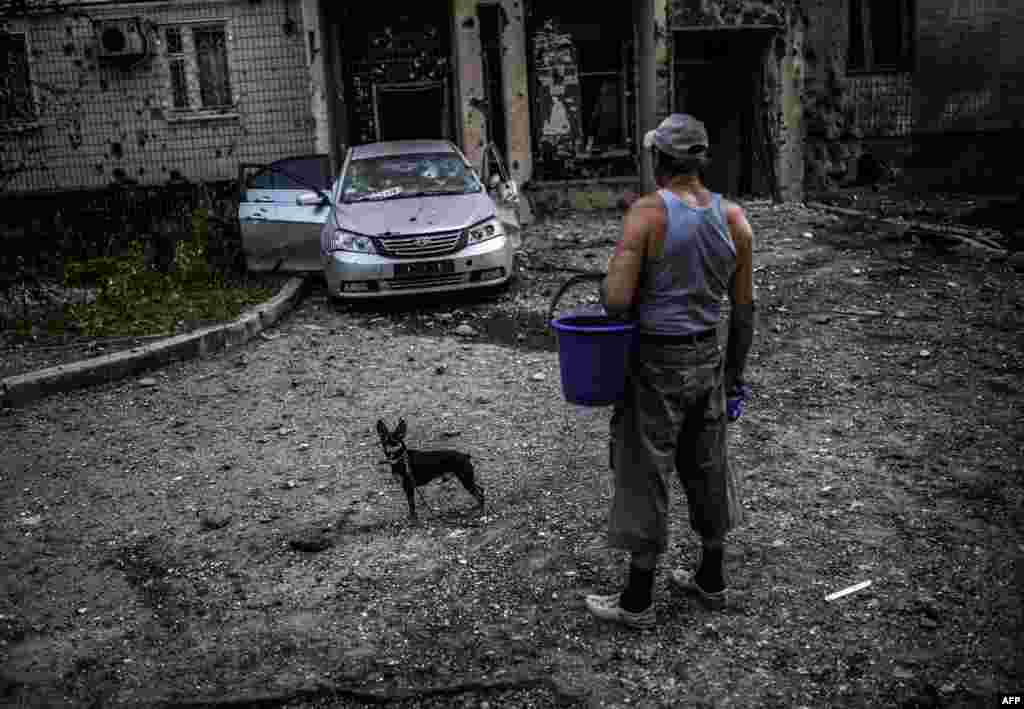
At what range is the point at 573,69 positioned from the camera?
1608cm

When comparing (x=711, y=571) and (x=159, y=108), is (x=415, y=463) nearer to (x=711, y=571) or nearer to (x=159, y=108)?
(x=711, y=571)

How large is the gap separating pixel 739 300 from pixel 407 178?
711 cm

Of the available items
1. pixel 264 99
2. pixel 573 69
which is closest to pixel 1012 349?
pixel 573 69

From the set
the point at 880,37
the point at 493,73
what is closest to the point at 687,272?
the point at 493,73

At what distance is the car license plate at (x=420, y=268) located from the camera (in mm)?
8828

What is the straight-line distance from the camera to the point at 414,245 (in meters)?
8.84

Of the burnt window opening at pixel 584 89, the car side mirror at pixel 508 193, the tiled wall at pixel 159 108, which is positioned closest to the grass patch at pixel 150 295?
the car side mirror at pixel 508 193

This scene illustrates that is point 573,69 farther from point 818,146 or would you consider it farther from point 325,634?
point 325,634

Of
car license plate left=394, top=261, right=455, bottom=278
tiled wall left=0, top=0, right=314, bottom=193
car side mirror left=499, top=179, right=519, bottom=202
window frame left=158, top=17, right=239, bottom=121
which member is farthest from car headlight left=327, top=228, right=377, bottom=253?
window frame left=158, top=17, right=239, bottom=121

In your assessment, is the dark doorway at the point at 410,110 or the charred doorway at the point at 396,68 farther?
the dark doorway at the point at 410,110

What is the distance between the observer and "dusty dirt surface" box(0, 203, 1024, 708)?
3277 mm

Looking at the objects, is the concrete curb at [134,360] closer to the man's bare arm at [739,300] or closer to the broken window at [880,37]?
the man's bare arm at [739,300]

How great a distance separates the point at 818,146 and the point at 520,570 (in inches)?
646

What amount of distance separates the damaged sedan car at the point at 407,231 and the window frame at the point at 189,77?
736cm
